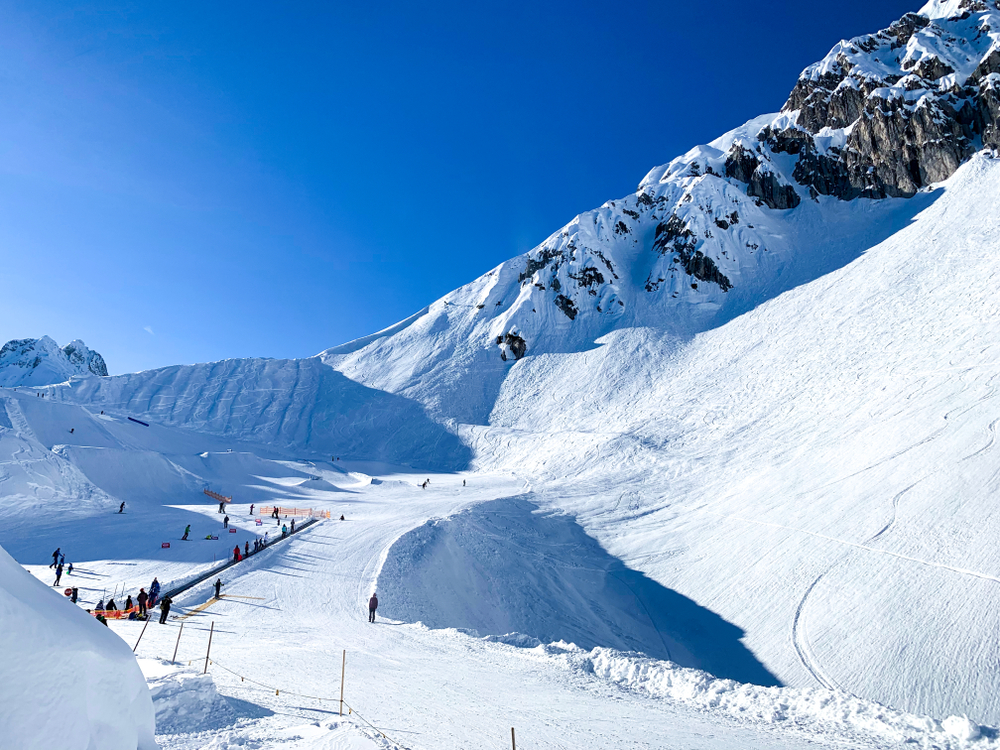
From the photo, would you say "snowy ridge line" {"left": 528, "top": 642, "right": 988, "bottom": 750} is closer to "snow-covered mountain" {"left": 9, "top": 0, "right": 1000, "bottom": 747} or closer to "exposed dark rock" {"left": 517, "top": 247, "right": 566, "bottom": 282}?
"snow-covered mountain" {"left": 9, "top": 0, "right": 1000, "bottom": 747}

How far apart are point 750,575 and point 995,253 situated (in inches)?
1542

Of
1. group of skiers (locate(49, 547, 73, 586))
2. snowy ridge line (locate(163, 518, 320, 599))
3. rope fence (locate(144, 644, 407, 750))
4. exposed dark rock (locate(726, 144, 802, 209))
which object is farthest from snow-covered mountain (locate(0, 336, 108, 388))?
exposed dark rock (locate(726, 144, 802, 209))

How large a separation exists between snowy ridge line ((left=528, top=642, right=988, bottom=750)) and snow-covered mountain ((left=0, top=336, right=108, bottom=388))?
115 meters

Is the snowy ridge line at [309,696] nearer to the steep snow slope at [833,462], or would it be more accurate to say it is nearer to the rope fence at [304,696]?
the rope fence at [304,696]

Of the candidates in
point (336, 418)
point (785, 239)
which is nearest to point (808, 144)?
point (785, 239)

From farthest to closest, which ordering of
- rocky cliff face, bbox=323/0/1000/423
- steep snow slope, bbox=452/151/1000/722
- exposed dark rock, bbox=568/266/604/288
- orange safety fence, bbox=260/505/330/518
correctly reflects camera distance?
exposed dark rock, bbox=568/266/604/288, rocky cliff face, bbox=323/0/1000/423, orange safety fence, bbox=260/505/330/518, steep snow slope, bbox=452/151/1000/722

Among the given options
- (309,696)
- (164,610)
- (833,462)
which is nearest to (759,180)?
(833,462)

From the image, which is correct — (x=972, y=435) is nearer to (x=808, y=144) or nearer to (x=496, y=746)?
(x=496, y=746)

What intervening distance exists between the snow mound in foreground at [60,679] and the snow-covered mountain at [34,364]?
116 m

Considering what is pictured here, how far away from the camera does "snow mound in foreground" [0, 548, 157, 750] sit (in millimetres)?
3566

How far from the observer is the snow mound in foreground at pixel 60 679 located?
357 cm

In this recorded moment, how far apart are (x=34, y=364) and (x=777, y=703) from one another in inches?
5436

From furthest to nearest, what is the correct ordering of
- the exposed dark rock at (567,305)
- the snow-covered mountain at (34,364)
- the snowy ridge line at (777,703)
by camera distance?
the snow-covered mountain at (34,364)
the exposed dark rock at (567,305)
the snowy ridge line at (777,703)

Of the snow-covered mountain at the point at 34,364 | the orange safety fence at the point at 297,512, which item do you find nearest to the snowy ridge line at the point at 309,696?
the orange safety fence at the point at 297,512
